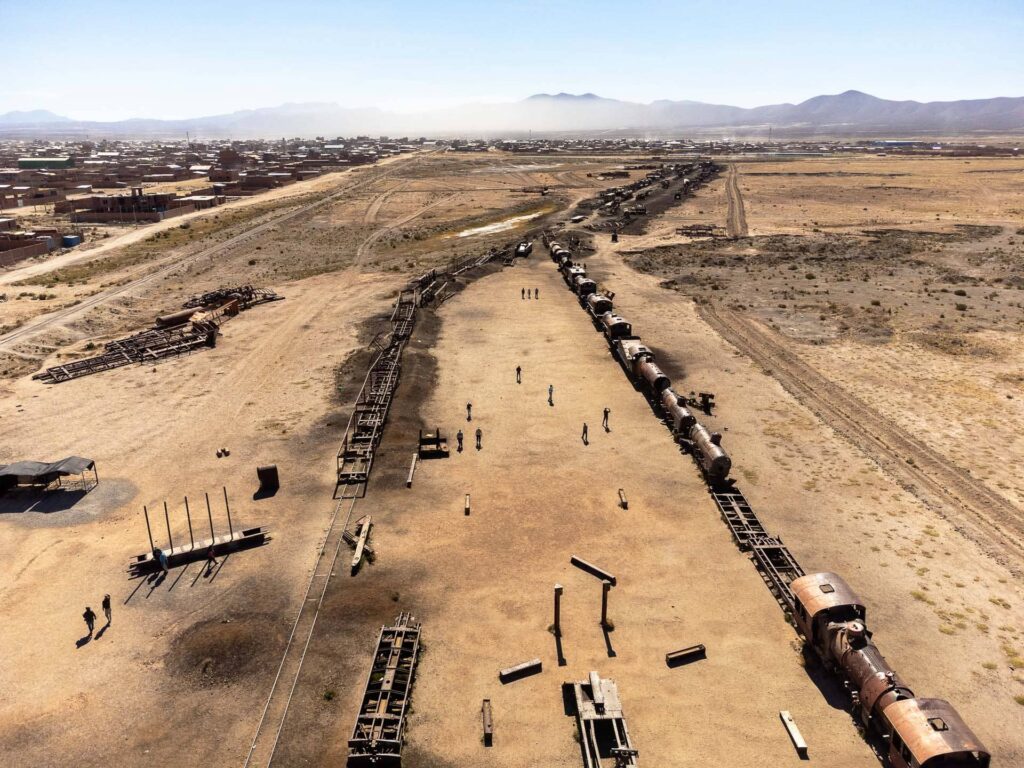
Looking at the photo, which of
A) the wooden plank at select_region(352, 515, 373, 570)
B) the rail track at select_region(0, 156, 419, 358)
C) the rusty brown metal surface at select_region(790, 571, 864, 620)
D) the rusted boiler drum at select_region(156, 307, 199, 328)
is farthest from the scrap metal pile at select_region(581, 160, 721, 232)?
the rusty brown metal surface at select_region(790, 571, 864, 620)

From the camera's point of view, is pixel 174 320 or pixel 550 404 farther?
pixel 174 320

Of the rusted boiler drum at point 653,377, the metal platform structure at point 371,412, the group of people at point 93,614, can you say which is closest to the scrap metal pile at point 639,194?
the metal platform structure at point 371,412

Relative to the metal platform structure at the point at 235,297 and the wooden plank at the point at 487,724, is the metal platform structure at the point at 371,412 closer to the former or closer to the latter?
the wooden plank at the point at 487,724

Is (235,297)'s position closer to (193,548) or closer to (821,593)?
(193,548)

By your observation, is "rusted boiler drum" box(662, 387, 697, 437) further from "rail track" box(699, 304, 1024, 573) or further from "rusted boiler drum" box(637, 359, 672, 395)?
"rail track" box(699, 304, 1024, 573)

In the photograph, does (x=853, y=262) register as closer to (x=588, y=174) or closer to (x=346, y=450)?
(x=346, y=450)

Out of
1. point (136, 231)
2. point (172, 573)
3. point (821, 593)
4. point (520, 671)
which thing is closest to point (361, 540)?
point (172, 573)

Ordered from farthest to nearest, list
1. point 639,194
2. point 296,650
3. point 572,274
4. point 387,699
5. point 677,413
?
point 639,194 < point 572,274 < point 677,413 < point 296,650 < point 387,699
